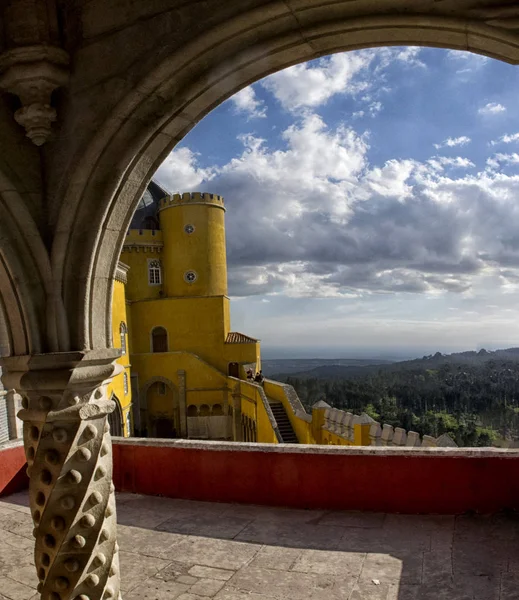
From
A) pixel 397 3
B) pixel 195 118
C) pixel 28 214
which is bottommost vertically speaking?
pixel 28 214

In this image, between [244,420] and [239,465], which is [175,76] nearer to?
[239,465]

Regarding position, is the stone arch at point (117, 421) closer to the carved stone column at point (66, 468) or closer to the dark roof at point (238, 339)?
the dark roof at point (238, 339)

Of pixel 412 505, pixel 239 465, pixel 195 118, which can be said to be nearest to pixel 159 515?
pixel 239 465

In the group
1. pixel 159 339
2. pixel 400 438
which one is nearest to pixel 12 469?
pixel 400 438

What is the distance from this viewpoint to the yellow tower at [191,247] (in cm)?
2617

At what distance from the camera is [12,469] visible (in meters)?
5.91

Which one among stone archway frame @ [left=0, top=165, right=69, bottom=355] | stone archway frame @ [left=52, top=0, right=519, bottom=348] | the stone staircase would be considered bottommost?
the stone staircase

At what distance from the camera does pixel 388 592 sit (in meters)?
3.48

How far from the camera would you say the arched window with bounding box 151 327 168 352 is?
1000 inches

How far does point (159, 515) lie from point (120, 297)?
51.8ft

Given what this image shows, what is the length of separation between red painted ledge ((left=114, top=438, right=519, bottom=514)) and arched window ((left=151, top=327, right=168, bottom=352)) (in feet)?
65.1

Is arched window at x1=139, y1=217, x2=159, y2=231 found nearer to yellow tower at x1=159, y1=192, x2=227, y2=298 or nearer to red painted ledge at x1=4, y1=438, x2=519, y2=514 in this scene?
yellow tower at x1=159, y1=192, x2=227, y2=298

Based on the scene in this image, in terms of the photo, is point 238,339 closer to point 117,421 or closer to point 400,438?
point 117,421

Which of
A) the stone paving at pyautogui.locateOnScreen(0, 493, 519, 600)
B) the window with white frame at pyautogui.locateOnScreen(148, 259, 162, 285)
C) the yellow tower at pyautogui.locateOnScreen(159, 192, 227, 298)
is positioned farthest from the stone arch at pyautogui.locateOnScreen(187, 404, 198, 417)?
the stone paving at pyautogui.locateOnScreen(0, 493, 519, 600)
